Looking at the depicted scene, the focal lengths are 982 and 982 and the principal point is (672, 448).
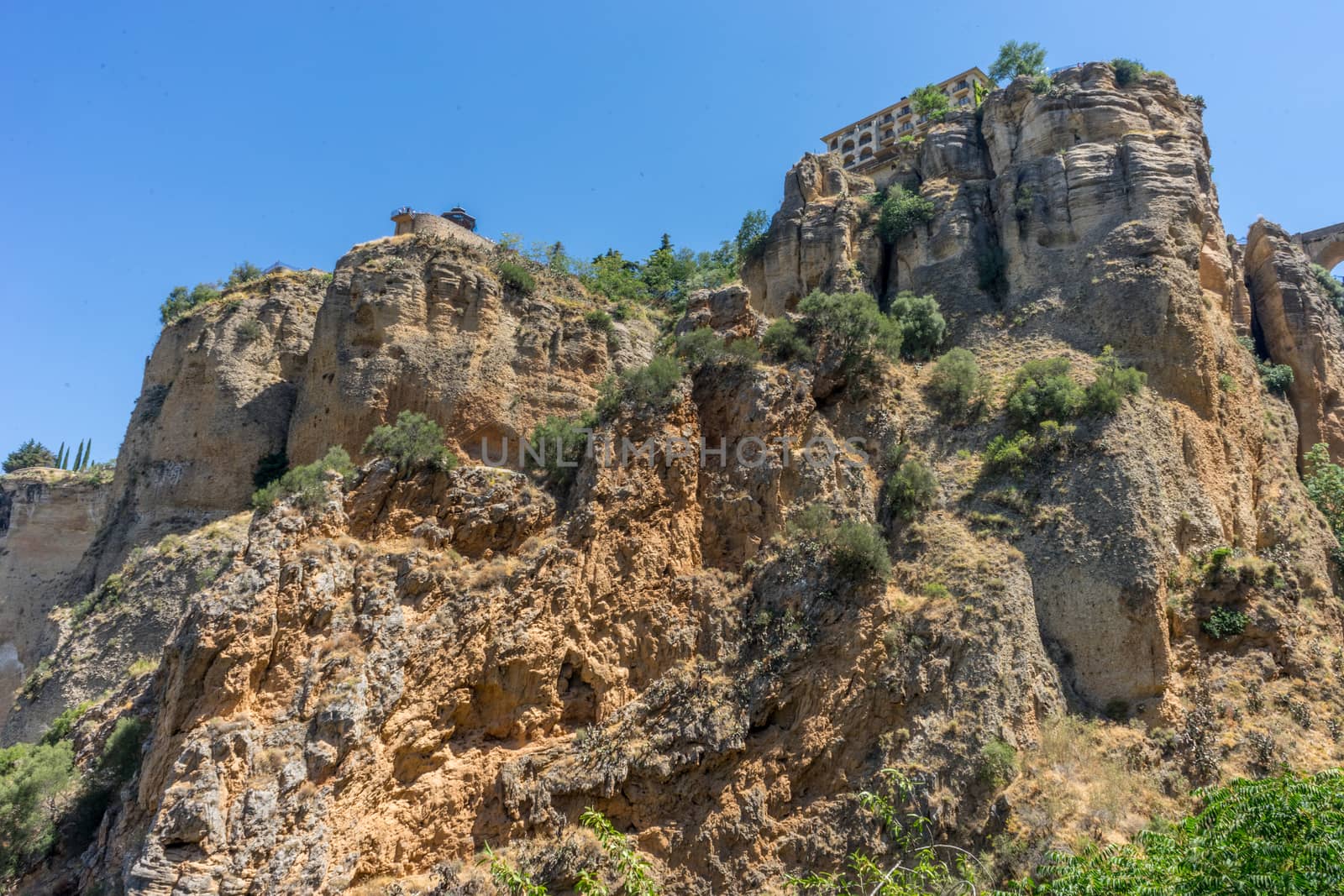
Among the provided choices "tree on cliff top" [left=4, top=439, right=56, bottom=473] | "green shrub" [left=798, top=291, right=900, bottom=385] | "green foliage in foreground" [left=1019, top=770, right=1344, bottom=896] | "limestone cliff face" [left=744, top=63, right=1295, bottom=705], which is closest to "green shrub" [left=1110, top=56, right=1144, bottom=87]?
"limestone cliff face" [left=744, top=63, right=1295, bottom=705]

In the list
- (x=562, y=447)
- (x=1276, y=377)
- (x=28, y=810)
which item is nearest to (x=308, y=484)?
(x=562, y=447)

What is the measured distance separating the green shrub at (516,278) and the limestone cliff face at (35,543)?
50.1 ft

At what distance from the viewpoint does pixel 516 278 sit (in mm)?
27844

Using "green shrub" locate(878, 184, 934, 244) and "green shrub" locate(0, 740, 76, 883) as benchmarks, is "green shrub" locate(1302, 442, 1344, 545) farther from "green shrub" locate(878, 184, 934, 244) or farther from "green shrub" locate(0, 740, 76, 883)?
"green shrub" locate(0, 740, 76, 883)

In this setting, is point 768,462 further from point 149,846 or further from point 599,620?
point 149,846

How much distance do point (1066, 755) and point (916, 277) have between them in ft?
49.6

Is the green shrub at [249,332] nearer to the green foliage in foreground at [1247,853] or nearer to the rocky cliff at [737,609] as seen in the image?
the rocky cliff at [737,609]

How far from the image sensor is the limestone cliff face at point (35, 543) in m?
31.5

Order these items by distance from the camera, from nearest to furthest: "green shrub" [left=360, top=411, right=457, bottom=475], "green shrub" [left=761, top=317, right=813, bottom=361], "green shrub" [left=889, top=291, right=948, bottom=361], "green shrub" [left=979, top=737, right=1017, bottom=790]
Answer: "green shrub" [left=979, top=737, right=1017, bottom=790], "green shrub" [left=360, top=411, right=457, bottom=475], "green shrub" [left=761, top=317, right=813, bottom=361], "green shrub" [left=889, top=291, right=948, bottom=361]

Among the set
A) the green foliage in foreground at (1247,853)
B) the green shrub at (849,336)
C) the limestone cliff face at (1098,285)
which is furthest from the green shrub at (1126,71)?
the green foliage in foreground at (1247,853)

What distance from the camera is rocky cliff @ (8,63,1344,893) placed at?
16953 mm

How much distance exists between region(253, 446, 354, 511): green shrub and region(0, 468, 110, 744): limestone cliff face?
44.4 ft

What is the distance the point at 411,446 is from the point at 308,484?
7.44 ft

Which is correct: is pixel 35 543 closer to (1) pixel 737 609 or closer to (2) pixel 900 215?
(1) pixel 737 609
